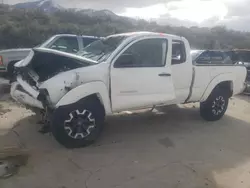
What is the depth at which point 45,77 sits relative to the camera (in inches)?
221

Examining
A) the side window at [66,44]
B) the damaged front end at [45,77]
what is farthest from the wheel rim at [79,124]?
the side window at [66,44]

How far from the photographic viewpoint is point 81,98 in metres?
4.94

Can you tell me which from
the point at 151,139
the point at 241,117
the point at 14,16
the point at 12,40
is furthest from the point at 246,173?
the point at 14,16

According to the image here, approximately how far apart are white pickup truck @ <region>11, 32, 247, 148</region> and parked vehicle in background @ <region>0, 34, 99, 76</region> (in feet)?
10.0

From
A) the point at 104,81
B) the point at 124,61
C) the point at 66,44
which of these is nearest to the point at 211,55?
the point at 66,44

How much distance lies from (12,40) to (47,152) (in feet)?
67.1

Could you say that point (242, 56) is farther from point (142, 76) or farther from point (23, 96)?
point (23, 96)

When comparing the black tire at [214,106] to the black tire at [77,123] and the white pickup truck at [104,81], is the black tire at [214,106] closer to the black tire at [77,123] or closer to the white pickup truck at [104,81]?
the white pickup truck at [104,81]

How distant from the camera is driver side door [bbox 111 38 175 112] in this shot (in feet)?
17.5

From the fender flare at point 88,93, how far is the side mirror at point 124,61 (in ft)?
1.45

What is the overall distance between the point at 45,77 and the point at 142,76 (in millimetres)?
1684

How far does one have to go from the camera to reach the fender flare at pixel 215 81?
6.79 metres

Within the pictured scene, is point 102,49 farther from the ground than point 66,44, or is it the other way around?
point 102,49

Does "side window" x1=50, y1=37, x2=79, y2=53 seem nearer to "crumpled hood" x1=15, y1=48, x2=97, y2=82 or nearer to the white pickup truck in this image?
the white pickup truck
